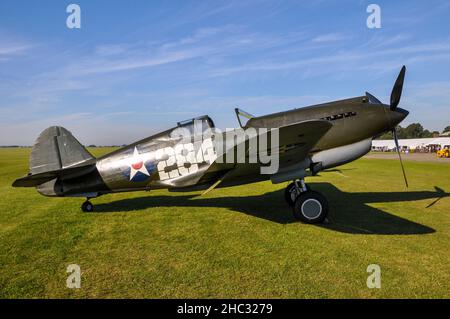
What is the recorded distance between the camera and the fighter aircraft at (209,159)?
6.08 meters

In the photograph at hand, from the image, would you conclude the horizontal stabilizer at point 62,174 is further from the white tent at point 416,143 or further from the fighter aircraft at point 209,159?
the white tent at point 416,143

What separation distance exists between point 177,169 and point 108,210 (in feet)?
7.63

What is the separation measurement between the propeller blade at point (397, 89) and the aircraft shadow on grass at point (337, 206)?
248 cm

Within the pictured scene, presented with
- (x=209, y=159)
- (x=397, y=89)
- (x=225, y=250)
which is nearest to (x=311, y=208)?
(x=225, y=250)

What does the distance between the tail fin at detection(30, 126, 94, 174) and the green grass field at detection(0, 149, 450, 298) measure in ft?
3.88

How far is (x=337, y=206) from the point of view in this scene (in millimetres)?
7285

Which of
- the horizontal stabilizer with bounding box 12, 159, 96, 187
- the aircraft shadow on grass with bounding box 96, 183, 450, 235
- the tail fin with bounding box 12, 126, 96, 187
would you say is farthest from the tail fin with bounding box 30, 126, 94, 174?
→ the aircraft shadow on grass with bounding box 96, 183, 450, 235

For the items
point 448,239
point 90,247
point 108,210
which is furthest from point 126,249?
point 448,239

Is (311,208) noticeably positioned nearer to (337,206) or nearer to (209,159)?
(337,206)

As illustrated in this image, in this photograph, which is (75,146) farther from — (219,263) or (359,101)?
(359,101)

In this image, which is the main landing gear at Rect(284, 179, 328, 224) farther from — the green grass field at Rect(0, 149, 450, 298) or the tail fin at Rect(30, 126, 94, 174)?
the tail fin at Rect(30, 126, 94, 174)

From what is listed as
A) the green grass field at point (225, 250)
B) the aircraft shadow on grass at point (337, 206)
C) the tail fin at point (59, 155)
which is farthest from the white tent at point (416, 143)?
the tail fin at point (59, 155)

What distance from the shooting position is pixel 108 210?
24.2ft

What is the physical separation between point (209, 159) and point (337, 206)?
3528mm
